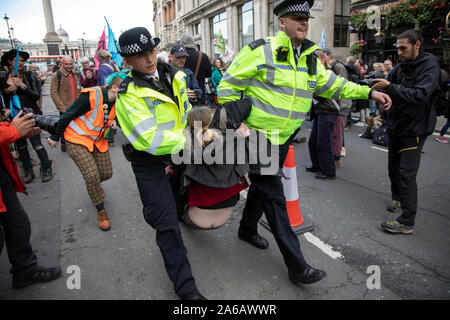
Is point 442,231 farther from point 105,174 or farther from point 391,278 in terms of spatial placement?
point 105,174

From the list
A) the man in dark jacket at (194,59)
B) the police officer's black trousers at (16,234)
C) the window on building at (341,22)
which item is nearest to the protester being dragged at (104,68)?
the man in dark jacket at (194,59)

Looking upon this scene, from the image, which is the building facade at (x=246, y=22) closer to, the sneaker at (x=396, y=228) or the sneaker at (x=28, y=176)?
the sneaker at (x=28, y=176)

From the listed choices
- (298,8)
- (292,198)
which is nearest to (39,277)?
(292,198)

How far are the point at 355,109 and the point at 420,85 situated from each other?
6.93 m

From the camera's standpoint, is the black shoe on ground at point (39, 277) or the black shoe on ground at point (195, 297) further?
the black shoe on ground at point (39, 277)

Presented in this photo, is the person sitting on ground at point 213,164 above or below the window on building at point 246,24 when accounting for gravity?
below

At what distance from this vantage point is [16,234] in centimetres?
262

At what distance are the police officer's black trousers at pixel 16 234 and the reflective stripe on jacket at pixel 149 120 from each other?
1.20m

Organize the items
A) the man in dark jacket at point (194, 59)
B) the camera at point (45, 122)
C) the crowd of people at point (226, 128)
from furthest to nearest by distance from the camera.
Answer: the man in dark jacket at point (194, 59) → the camera at point (45, 122) → the crowd of people at point (226, 128)

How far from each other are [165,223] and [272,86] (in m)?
1.38

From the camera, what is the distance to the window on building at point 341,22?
1764 centimetres

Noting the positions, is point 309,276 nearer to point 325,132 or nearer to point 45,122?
point 45,122

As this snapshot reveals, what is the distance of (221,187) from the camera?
248cm

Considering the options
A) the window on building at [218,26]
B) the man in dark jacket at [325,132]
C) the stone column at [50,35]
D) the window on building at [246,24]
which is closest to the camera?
the man in dark jacket at [325,132]
